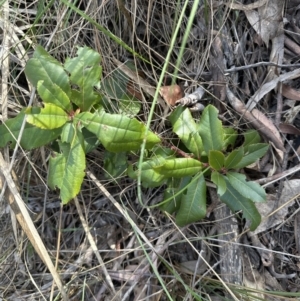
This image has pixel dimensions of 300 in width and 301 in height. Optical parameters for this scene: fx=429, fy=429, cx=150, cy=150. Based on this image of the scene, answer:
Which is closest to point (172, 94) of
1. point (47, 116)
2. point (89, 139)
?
point (89, 139)

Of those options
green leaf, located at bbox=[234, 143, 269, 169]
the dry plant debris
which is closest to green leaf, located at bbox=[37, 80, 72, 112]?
the dry plant debris

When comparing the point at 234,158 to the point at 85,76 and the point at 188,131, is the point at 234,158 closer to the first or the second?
the point at 188,131

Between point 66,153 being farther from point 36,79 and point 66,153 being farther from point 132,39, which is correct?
point 132,39

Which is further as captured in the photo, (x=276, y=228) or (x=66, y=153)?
(x=276, y=228)

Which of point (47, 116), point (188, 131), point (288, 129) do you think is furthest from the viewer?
point (288, 129)

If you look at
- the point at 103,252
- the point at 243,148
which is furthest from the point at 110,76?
the point at 103,252

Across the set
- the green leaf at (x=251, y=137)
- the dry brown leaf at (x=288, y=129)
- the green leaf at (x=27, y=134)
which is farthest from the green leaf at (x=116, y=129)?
the dry brown leaf at (x=288, y=129)

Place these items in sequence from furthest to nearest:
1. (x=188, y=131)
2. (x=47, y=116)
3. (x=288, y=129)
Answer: (x=288, y=129)
(x=188, y=131)
(x=47, y=116)

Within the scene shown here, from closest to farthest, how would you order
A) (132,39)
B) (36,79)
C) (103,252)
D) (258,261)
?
1. (36,79)
2. (132,39)
3. (258,261)
4. (103,252)
